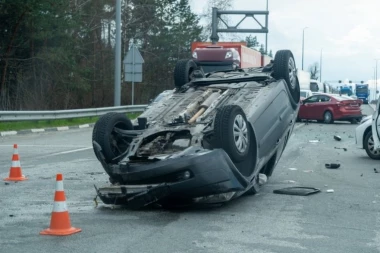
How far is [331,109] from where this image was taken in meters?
30.8

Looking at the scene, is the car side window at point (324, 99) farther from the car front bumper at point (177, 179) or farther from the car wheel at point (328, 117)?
the car front bumper at point (177, 179)

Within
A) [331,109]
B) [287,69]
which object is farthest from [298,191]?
[331,109]

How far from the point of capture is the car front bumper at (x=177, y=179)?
26.2 feet

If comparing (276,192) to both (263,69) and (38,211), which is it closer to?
(263,69)

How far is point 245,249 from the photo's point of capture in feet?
21.5

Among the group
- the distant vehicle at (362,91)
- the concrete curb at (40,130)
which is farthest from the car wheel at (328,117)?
the distant vehicle at (362,91)

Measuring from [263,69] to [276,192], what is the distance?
7.29 feet

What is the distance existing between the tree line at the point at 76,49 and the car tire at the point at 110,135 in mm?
21840

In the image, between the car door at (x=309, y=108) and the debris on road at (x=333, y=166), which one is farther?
the car door at (x=309, y=108)

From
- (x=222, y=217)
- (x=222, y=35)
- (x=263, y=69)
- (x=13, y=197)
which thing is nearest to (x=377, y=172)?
(x=263, y=69)

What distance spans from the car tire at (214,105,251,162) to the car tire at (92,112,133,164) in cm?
135

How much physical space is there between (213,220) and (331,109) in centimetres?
2374

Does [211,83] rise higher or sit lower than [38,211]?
higher

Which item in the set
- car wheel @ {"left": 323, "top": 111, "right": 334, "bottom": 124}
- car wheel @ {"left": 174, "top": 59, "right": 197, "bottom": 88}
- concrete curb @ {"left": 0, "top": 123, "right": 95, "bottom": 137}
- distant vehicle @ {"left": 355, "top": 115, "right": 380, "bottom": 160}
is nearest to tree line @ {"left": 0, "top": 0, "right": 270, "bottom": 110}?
concrete curb @ {"left": 0, "top": 123, "right": 95, "bottom": 137}
